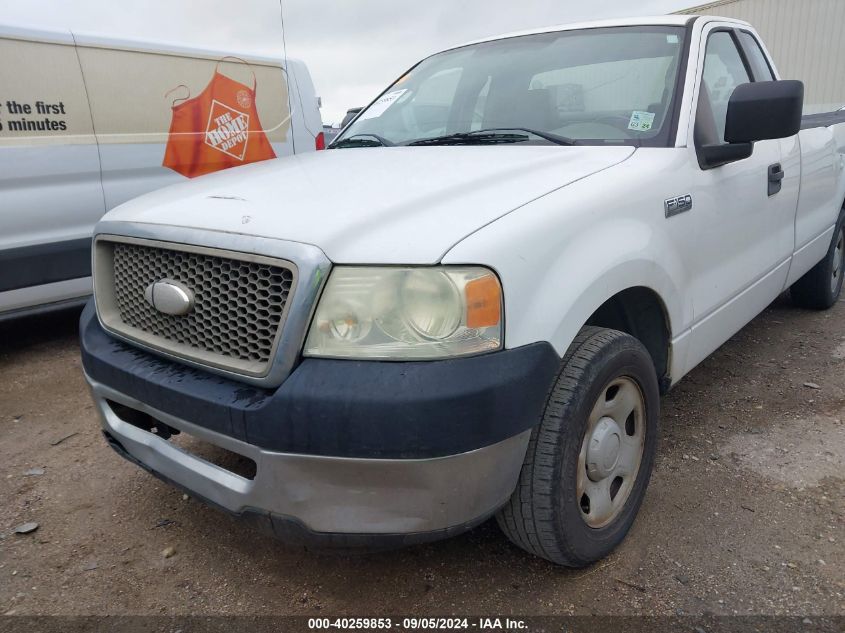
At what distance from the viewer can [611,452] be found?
197 cm

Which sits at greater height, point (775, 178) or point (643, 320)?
point (775, 178)

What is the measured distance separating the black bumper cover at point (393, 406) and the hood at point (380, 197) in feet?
0.88

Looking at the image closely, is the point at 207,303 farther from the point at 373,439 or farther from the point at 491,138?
the point at 491,138

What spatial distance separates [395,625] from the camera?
1.85 m

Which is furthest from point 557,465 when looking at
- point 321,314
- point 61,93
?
point 61,93

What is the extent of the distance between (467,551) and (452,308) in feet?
3.22

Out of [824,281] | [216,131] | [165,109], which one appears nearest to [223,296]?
[165,109]

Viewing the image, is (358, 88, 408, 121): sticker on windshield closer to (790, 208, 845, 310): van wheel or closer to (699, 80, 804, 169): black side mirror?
(699, 80, 804, 169): black side mirror

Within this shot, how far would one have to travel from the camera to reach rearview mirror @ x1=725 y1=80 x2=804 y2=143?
2.35 metres

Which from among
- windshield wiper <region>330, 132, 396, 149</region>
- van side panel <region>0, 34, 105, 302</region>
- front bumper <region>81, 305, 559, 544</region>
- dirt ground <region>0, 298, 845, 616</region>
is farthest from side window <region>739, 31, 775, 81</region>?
van side panel <region>0, 34, 105, 302</region>

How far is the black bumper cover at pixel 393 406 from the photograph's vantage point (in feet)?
4.87

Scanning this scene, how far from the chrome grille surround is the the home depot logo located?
10.4 feet

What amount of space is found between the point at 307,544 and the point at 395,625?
41 cm

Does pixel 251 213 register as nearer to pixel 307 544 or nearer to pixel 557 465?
pixel 307 544
